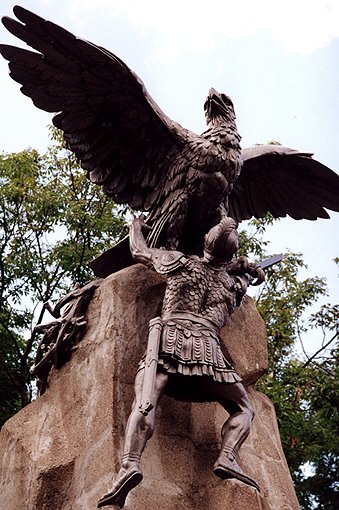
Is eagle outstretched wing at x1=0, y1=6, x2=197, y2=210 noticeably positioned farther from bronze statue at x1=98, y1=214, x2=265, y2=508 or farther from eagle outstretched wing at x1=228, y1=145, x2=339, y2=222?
eagle outstretched wing at x1=228, y1=145, x2=339, y2=222

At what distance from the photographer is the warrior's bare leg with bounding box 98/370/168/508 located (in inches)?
151

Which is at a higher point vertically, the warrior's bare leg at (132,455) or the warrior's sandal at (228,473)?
the warrior's sandal at (228,473)

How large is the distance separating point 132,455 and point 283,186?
2852 mm

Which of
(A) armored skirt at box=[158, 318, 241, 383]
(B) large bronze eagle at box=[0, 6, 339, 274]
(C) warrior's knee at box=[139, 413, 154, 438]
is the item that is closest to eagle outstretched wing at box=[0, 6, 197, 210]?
(B) large bronze eagle at box=[0, 6, 339, 274]

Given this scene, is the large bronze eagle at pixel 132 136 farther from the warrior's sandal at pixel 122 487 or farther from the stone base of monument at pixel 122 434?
the warrior's sandal at pixel 122 487

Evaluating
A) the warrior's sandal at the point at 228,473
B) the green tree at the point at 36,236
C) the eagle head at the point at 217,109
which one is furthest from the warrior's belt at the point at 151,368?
the green tree at the point at 36,236

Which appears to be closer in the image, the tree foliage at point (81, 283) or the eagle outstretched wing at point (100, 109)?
the eagle outstretched wing at point (100, 109)

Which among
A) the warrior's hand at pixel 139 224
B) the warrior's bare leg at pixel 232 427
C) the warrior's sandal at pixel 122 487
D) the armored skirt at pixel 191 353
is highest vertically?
the warrior's hand at pixel 139 224

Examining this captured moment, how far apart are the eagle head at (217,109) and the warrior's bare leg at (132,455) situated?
2010mm

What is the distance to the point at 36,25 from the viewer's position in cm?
482

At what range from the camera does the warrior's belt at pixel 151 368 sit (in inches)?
160

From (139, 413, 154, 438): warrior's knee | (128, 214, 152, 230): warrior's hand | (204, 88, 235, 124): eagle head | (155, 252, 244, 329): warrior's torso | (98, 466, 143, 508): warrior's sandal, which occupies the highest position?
(204, 88, 235, 124): eagle head

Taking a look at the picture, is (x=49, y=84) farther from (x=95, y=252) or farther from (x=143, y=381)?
(x=95, y=252)

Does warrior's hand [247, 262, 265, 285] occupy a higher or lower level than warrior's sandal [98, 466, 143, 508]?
higher
